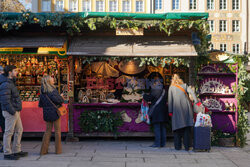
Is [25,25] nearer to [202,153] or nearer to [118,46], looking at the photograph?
[118,46]

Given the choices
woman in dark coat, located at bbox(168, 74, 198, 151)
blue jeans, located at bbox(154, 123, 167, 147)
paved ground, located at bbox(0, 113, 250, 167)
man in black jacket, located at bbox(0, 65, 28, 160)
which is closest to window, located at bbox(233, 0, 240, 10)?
paved ground, located at bbox(0, 113, 250, 167)

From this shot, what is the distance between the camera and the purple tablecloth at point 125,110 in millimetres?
8531

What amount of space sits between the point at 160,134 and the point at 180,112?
872 mm

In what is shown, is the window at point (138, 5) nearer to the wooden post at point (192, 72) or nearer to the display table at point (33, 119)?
the wooden post at point (192, 72)

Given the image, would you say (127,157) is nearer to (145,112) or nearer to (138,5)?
(145,112)

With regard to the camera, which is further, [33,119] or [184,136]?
[33,119]

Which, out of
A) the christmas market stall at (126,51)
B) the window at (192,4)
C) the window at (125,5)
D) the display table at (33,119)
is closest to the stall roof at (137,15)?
the christmas market stall at (126,51)

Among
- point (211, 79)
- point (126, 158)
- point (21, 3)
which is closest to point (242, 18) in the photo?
point (21, 3)

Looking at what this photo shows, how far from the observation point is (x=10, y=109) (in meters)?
6.09

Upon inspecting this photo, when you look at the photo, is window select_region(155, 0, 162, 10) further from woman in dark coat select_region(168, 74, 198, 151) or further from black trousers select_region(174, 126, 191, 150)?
black trousers select_region(174, 126, 191, 150)

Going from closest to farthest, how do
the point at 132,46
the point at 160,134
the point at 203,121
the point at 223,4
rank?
the point at 203,121 → the point at 160,134 → the point at 132,46 → the point at 223,4

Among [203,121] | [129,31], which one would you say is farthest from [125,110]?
[203,121]

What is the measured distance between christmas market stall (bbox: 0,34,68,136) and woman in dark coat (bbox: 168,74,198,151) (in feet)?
10.1

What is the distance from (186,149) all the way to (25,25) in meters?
5.37
